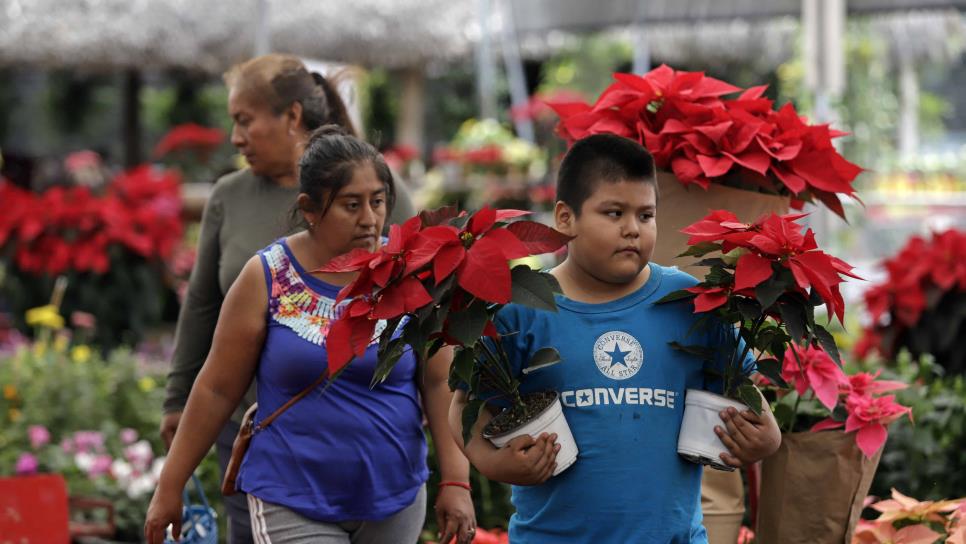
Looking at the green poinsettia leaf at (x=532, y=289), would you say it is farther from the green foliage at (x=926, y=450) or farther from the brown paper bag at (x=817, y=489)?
the green foliage at (x=926, y=450)

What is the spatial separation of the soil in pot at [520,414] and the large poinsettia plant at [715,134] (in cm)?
80

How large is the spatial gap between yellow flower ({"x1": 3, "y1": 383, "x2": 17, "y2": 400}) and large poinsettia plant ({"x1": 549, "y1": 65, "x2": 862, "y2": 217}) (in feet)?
12.7

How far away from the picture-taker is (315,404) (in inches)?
110

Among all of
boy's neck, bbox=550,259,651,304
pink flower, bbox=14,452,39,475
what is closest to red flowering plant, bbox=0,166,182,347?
pink flower, bbox=14,452,39,475

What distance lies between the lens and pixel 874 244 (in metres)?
11.1

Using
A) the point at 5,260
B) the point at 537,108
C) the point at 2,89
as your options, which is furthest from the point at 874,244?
the point at 2,89

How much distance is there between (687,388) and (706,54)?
12893 mm

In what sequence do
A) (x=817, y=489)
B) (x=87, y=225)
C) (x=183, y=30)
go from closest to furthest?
(x=817, y=489) < (x=87, y=225) < (x=183, y=30)

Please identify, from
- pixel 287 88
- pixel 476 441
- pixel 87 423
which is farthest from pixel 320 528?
pixel 87 423

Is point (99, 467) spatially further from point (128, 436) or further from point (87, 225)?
point (87, 225)

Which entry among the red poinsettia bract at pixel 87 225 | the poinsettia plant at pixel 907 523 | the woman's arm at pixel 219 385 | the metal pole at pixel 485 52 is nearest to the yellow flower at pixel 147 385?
the red poinsettia bract at pixel 87 225

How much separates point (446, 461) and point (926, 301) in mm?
2992

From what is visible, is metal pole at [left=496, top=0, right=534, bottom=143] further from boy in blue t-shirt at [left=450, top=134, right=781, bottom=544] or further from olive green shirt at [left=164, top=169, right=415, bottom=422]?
boy in blue t-shirt at [left=450, top=134, right=781, bottom=544]

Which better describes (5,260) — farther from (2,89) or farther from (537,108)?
(2,89)
